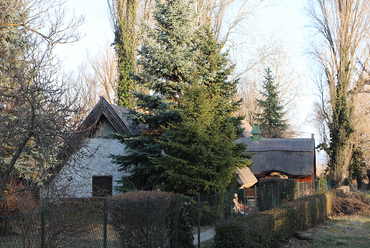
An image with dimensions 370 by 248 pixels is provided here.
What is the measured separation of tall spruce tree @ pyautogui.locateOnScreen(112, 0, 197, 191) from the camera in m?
13.7

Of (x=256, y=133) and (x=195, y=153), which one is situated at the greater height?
(x=256, y=133)

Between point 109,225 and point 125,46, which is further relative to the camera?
point 125,46

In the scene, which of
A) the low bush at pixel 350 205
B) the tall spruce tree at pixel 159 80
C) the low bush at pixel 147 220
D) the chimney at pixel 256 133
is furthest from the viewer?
the chimney at pixel 256 133

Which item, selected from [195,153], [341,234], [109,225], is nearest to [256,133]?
[341,234]

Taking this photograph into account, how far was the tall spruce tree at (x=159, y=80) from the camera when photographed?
13734 mm

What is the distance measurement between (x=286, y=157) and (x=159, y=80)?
17.9 metres

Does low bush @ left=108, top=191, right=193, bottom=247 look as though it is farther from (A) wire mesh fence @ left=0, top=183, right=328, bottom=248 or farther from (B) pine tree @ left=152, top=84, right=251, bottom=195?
(B) pine tree @ left=152, top=84, right=251, bottom=195

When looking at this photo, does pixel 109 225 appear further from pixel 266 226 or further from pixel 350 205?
pixel 350 205

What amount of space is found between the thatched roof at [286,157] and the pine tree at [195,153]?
48.4 feet

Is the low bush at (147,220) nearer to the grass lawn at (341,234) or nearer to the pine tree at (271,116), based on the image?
the grass lawn at (341,234)

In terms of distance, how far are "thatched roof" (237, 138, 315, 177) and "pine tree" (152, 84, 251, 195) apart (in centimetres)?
1476

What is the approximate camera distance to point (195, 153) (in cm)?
1207

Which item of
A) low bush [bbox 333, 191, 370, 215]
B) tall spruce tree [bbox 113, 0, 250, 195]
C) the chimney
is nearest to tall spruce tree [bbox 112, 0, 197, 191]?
tall spruce tree [bbox 113, 0, 250, 195]

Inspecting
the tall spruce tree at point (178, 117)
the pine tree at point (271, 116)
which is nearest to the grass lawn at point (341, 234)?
the tall spruce tree at point (178, 117)
